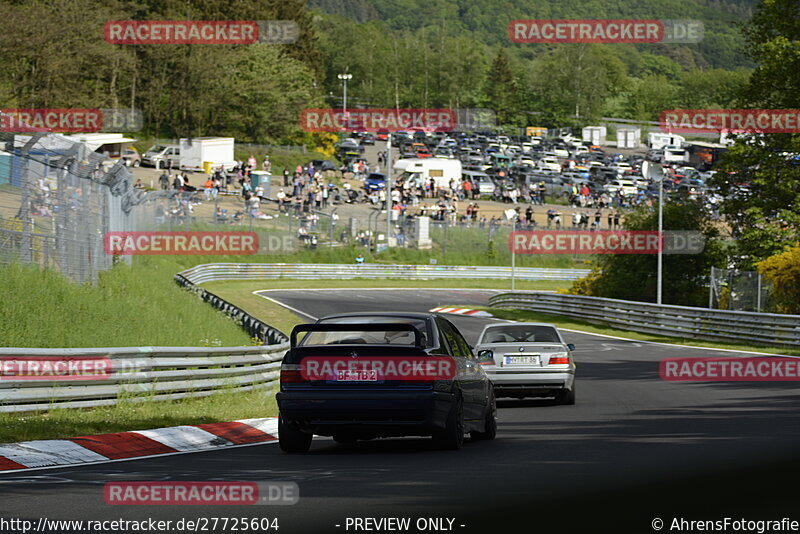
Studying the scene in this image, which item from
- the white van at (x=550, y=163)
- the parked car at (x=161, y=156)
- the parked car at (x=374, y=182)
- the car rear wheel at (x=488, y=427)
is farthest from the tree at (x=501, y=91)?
the car rear wheel at (x=488, y=427)

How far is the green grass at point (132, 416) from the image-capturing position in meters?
13.1

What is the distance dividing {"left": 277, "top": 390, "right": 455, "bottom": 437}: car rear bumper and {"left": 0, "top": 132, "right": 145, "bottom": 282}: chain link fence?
7.32 meters

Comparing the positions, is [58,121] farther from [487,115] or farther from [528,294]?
[487,115]

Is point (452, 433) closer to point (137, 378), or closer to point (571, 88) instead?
point (137, 378)

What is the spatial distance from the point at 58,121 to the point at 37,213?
6093 cm

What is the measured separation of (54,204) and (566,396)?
8.81 m

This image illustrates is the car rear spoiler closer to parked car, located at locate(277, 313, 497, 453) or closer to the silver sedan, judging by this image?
parked car, located at locate(277, 313, 497, 453)

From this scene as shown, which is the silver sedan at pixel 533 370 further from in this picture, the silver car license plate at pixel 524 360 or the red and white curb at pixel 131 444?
the red and white curb at pixel 131 444

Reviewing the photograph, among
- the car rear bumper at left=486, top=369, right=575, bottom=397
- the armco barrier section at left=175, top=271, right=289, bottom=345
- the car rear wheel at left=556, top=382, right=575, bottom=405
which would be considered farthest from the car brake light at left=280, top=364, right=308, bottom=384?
the armco barrier section at left=175, top=271, right=289, bottom=345

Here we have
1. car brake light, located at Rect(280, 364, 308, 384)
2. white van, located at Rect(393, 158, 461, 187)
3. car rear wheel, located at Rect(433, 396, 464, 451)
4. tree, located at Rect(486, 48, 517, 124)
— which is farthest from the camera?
tree, located at Rect(486, 48, 517, 124)

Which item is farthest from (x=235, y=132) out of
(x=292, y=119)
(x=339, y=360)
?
(x=339, y=360)

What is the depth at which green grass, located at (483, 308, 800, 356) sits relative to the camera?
31.9m

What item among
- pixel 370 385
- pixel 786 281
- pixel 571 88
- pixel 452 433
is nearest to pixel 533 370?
pixel 452 433

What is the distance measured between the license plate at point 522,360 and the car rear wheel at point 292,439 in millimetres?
7169
